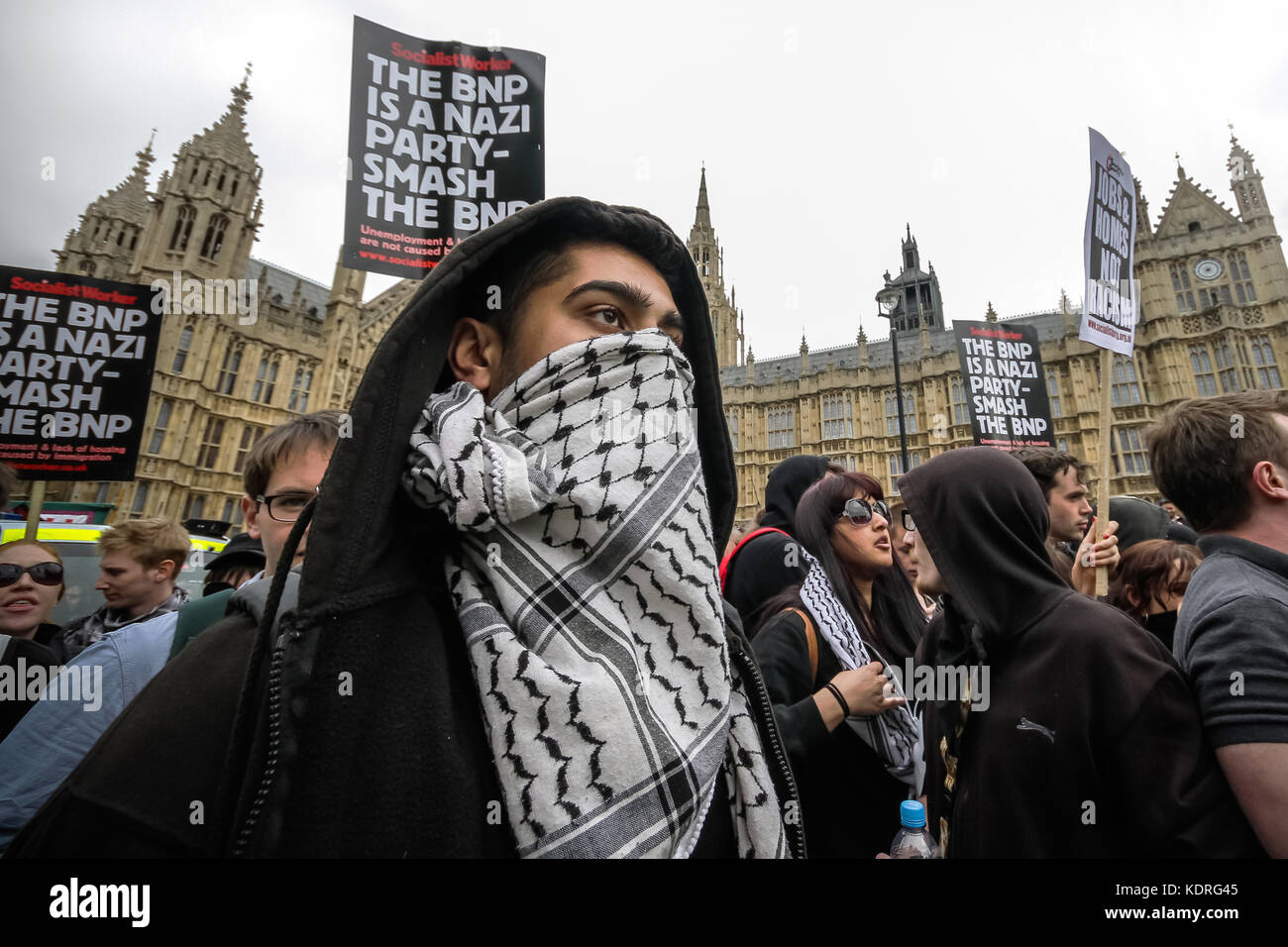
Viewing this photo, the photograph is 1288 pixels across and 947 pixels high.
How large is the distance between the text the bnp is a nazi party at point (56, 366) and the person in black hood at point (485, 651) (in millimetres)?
5910

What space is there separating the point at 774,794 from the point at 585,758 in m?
0.43

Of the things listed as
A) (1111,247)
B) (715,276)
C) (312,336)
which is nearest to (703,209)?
(715,276)

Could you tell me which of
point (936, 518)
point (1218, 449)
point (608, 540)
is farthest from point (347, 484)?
point (1218, 449)

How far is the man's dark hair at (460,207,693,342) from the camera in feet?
3.92

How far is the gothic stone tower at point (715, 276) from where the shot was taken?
4590 cm

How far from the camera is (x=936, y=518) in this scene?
1.96 metres

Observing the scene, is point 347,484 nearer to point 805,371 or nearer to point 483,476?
point 483,476

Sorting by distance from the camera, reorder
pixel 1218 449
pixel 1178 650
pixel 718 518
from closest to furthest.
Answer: pixel 718 518 < pixel 1178 650 < pixel 1218 449

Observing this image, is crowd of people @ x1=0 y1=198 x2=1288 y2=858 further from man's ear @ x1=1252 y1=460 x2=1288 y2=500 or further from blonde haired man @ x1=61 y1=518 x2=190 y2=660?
blonde haired man @ x1=61 y1=518 x2=190 y2=660

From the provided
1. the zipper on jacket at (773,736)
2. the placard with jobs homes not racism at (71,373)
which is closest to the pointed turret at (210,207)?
the placard with jobs homes not racism at (71,373)

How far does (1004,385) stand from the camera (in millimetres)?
11258

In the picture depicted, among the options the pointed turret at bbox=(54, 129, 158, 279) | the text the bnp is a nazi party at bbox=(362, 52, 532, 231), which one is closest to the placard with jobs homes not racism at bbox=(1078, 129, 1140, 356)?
the text the bnp is a nazi party at bbox=(362, 52, 532, 231)

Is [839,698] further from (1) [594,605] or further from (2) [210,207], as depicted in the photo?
(2) [210,207]
